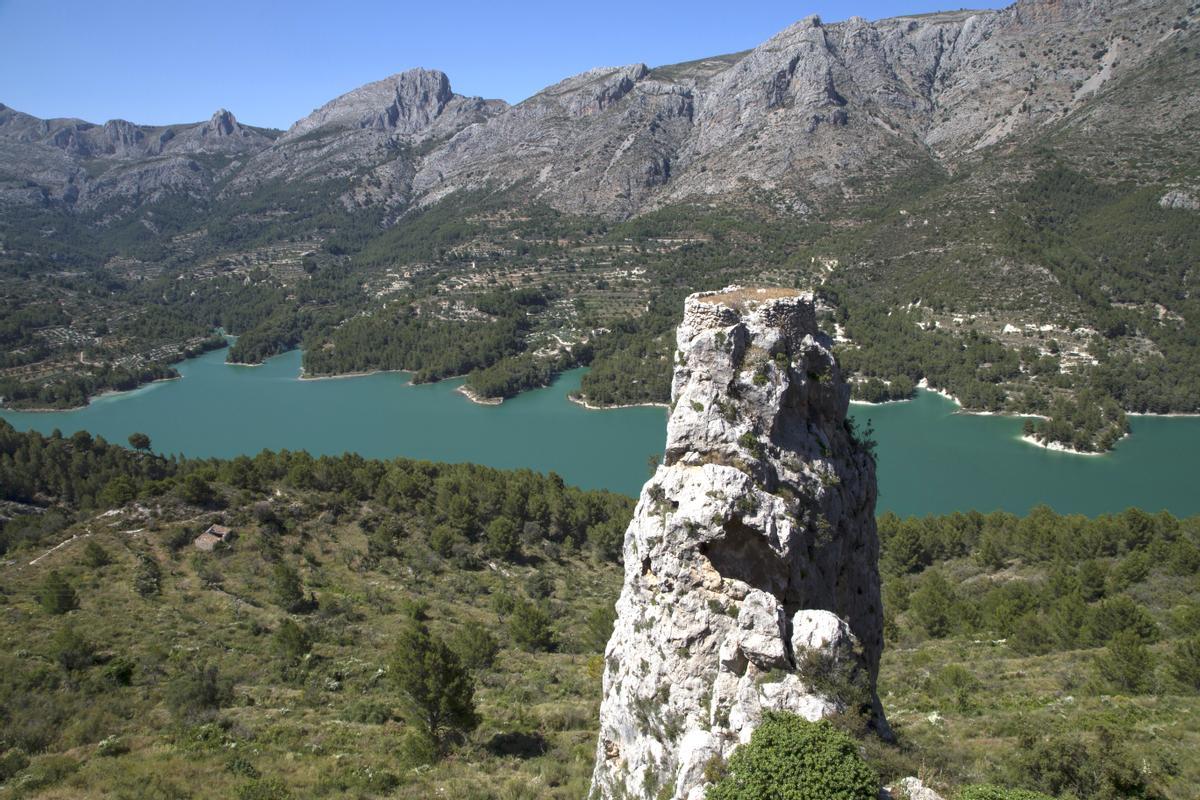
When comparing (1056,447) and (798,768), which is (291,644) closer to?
(798,768)

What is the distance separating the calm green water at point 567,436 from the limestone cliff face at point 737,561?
163ft

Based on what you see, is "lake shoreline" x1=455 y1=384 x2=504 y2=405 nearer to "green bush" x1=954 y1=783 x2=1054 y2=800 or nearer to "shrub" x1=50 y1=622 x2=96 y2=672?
"shrub" x1=50 y1=622 x2=96 y2=672

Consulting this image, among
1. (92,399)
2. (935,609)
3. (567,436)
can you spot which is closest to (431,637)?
(935,609)

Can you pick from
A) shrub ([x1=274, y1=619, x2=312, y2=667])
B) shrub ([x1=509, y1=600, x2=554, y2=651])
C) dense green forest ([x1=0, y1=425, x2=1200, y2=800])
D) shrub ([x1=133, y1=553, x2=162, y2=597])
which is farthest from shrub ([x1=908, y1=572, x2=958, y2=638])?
shrub ([x1=133, y1=553, x2=162, y2=597])

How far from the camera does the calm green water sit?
6188cm

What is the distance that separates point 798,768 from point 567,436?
7156 cm

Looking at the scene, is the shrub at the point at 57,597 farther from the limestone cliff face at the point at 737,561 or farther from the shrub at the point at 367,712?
the limestone cliff face at the point at 737,561

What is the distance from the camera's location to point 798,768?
9500 millimetres

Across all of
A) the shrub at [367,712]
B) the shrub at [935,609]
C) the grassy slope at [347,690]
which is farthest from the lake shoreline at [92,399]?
the shrub at [935,609]

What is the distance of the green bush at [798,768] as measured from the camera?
9234 mm

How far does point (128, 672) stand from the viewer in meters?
22.2

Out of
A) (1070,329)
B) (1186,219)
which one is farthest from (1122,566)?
(1186,219)

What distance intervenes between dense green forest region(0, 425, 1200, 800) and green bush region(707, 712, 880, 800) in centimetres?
24

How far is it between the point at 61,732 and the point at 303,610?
12.8 meters
